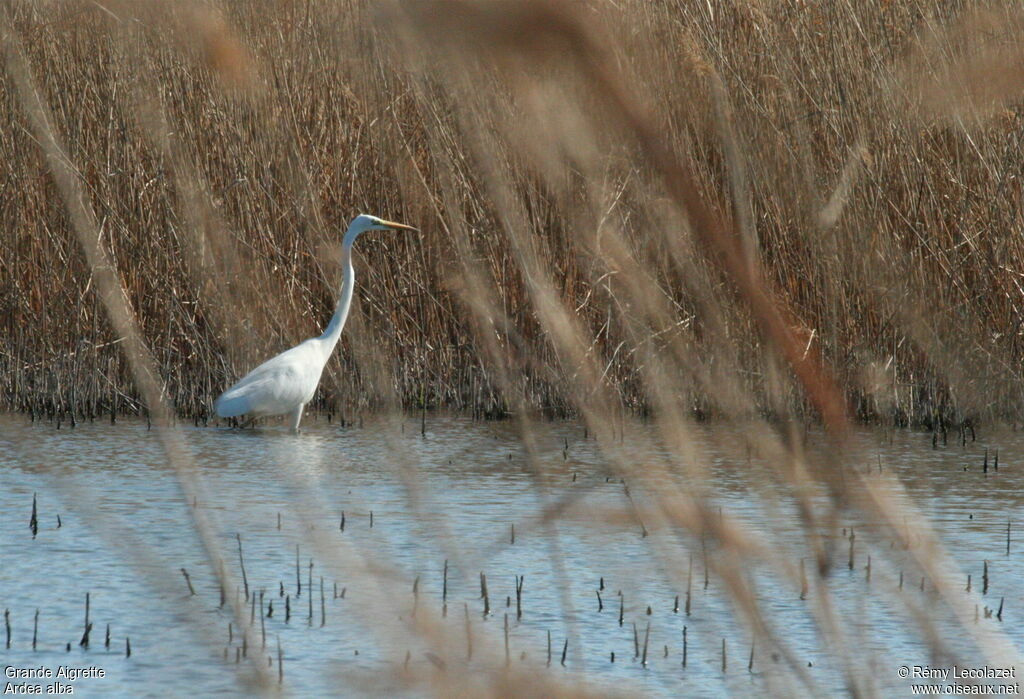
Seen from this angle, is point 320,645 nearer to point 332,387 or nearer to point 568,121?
point 568,121

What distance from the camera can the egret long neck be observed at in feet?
20.8

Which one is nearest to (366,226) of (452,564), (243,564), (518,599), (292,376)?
(292,376)

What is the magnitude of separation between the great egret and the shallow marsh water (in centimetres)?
19

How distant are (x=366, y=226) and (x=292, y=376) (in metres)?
0.77

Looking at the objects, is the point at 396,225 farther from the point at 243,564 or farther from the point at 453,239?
the point at 453,239

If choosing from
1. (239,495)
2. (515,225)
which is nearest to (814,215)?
(515,225)

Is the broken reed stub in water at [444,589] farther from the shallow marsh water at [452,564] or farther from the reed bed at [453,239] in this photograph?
the reed bed at [453,239]

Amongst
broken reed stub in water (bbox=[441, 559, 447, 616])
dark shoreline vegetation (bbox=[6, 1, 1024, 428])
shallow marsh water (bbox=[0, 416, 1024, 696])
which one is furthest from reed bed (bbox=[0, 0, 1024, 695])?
broken reed stub in water (bbox=[441, 559, 447, 616])

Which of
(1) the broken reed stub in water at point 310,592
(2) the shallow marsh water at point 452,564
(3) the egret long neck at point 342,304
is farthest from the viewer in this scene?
(3) the egret long neck at point 342,304

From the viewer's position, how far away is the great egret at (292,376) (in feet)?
20.9

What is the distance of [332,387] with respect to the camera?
7457 mm

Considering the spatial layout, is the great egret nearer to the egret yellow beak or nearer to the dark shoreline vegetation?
the egret yellow beak

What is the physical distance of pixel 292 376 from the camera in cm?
650

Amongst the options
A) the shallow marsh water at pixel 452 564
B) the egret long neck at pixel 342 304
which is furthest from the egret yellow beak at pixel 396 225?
the shallow marsh water at pixel 452 564
